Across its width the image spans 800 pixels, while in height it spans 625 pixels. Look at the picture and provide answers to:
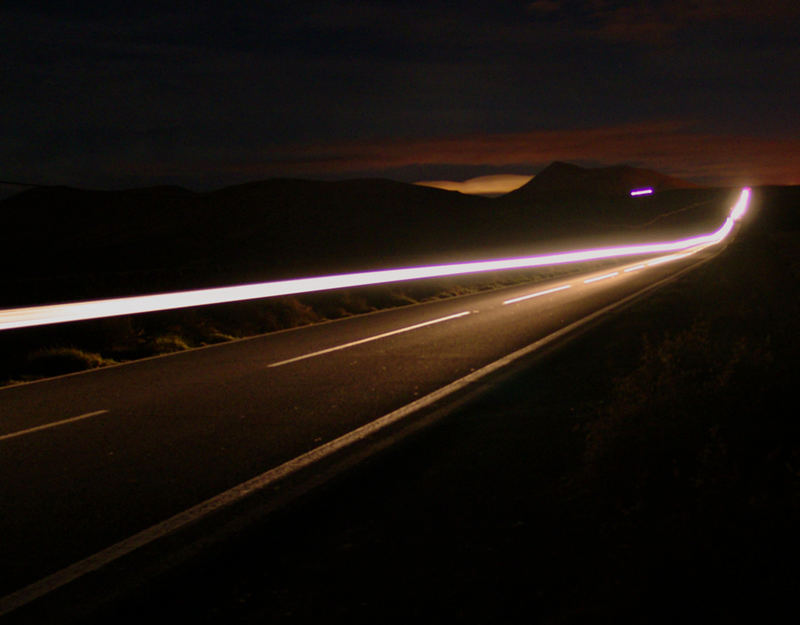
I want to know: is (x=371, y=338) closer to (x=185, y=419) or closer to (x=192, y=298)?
(x=192, y=298)

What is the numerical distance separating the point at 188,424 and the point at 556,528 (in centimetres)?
469

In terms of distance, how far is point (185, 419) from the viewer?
833 centimetres

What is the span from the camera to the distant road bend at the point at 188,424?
16.5 feet

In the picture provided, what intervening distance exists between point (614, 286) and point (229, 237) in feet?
299

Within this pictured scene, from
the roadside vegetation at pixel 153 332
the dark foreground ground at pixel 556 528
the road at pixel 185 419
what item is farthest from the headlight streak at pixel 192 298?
the dark foreground ground at pixel 556 528

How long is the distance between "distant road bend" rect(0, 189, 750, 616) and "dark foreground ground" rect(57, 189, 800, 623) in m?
0.76

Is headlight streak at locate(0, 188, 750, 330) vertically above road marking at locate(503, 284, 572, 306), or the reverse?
headlight streak at locate(0, 188, 750, 330)

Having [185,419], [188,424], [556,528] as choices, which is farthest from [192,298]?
[556,528]

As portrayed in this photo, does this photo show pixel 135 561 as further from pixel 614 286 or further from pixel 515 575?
pixel 614 286

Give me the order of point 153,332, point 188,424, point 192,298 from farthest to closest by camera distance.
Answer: point 192,298 → point 153,332 → point 188,424

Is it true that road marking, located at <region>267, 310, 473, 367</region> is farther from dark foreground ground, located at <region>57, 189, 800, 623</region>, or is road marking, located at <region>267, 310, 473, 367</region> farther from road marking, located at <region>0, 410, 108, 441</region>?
dark foreground ground, located at <region>57, 189, 800, 623</region>

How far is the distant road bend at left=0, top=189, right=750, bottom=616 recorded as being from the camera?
16.5 ft

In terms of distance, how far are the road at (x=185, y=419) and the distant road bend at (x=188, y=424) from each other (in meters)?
0.02

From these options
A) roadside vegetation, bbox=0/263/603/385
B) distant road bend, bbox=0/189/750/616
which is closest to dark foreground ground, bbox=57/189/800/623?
distant road bend, bbox=0/189/750/616
